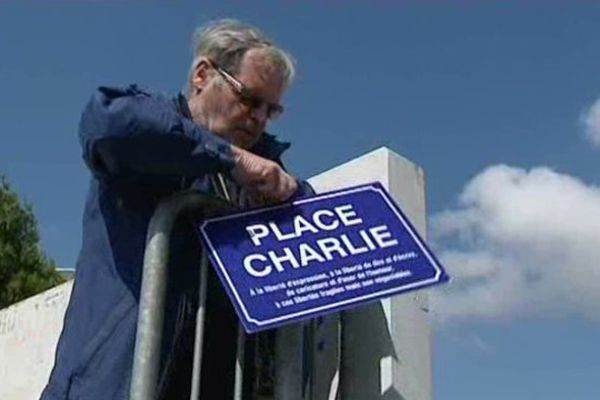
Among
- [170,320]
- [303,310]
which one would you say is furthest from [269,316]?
[170,320]

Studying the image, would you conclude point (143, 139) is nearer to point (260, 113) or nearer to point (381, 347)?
point (260, 113)

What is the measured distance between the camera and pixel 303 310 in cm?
113

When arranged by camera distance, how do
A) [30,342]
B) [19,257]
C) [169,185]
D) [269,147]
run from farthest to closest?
[19,257]
[30,342]
[269,147]
[169,185]

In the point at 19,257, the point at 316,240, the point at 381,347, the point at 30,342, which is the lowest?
the point at 381,347

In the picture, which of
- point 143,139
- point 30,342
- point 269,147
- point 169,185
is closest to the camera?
point 143,139

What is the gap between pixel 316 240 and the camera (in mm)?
1217

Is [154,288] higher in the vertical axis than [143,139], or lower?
lower

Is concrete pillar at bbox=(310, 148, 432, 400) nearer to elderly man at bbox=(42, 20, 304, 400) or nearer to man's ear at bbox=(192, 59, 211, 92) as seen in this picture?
elderly man at bbox=(42, 20, 304, 400)

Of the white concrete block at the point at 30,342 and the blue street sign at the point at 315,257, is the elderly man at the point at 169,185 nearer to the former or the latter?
the blue street sign at the point at 315,257

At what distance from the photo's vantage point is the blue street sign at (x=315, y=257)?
44.8 inches

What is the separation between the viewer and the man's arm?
1.12 meters

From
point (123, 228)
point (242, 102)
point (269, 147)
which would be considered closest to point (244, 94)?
point (242, 102)

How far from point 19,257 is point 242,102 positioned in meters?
10.5

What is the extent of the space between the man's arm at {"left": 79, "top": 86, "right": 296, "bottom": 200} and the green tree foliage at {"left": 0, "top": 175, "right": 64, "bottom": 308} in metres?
9.98
